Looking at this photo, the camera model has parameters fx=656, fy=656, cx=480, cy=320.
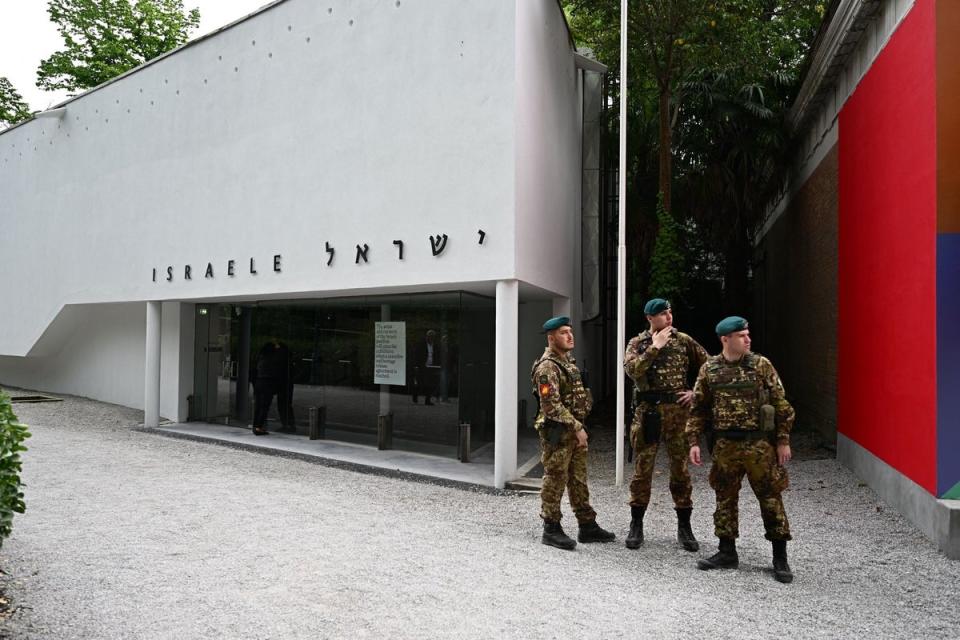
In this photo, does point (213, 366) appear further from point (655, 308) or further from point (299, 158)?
point (655, 308)

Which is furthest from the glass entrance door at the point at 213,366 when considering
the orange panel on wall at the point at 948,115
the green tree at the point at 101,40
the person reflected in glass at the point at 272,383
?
the green tree at the point at 101,40

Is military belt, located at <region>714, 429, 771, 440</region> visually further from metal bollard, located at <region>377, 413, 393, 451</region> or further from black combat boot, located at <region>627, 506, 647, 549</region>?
metal bollard, located at <region>377, 413, 393, 451</region>

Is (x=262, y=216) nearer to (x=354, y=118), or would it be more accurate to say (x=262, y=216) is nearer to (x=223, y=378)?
(x=354, y=118)

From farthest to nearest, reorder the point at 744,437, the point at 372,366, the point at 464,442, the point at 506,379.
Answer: the point at 372,366 < the point at 464,442 < the point at 506,379 < the point at 744,437

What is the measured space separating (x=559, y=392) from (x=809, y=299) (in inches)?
321

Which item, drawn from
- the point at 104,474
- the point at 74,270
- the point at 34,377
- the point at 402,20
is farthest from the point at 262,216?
the point at 34,377

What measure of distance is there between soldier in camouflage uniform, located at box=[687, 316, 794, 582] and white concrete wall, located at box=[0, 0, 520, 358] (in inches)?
143

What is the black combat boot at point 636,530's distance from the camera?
558 centimetres

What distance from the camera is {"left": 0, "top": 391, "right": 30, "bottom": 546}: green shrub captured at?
3777mm

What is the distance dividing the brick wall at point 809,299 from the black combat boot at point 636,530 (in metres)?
5.69

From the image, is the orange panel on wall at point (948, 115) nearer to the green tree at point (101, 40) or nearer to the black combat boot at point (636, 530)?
the black combat boot at point (636, 530)

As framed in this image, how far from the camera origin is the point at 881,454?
282 inches

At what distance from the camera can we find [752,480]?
4.89 m

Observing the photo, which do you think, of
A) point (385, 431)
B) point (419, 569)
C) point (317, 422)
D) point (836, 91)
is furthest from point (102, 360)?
point (836, 91)
